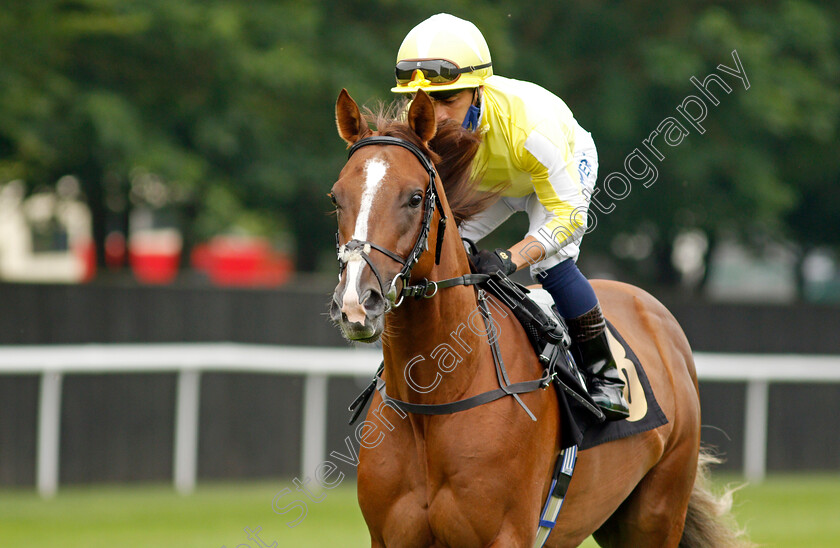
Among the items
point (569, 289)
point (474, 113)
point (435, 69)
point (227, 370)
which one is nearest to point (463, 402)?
point (569, 289)

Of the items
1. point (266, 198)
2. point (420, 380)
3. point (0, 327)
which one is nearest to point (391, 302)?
point (420, 380)

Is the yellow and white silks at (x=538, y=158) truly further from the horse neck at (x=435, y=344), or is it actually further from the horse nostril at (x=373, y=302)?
the horse nostril at (x=373, y=302)

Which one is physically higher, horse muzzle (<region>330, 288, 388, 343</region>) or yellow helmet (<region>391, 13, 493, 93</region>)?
yellow helmet (<region>391, 13, 493, 93</region>)

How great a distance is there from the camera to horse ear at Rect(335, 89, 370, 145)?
355 cm

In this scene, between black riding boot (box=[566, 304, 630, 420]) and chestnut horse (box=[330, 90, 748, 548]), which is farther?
black riding boot (box=[566, 304, 630, 420])

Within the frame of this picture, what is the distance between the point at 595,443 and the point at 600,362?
33 centimetres

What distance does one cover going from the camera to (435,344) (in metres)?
3.56

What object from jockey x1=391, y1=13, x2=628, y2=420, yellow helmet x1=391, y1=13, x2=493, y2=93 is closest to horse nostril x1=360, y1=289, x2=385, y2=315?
jockey x1=391, y1=13, x2=628, y2=420

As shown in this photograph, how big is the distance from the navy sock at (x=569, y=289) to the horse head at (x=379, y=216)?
813 mm

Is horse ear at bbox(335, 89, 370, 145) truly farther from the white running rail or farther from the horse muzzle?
the white running rail

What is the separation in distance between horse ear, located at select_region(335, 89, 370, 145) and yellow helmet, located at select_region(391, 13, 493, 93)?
11.5 inches

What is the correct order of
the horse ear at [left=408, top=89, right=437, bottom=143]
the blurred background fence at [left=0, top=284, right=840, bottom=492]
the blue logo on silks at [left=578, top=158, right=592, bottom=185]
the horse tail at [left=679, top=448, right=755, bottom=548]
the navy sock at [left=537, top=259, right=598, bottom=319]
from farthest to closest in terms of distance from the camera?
the blurred background fence at [left=0, top=284, right=840, bottom=492]
the horse tail at [left=679, top=448, right=755, bottom=548]
the blue logo on silks at [left=578, top=158, right=592, bottom=185]
the navy sock at [left=537, top=259, right=598, bottom=319]
the horse ear at [left=408, top=89, right=437, bottom=143]

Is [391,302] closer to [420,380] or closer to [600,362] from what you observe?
[420,380]

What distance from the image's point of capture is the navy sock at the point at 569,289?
4.15 meters
